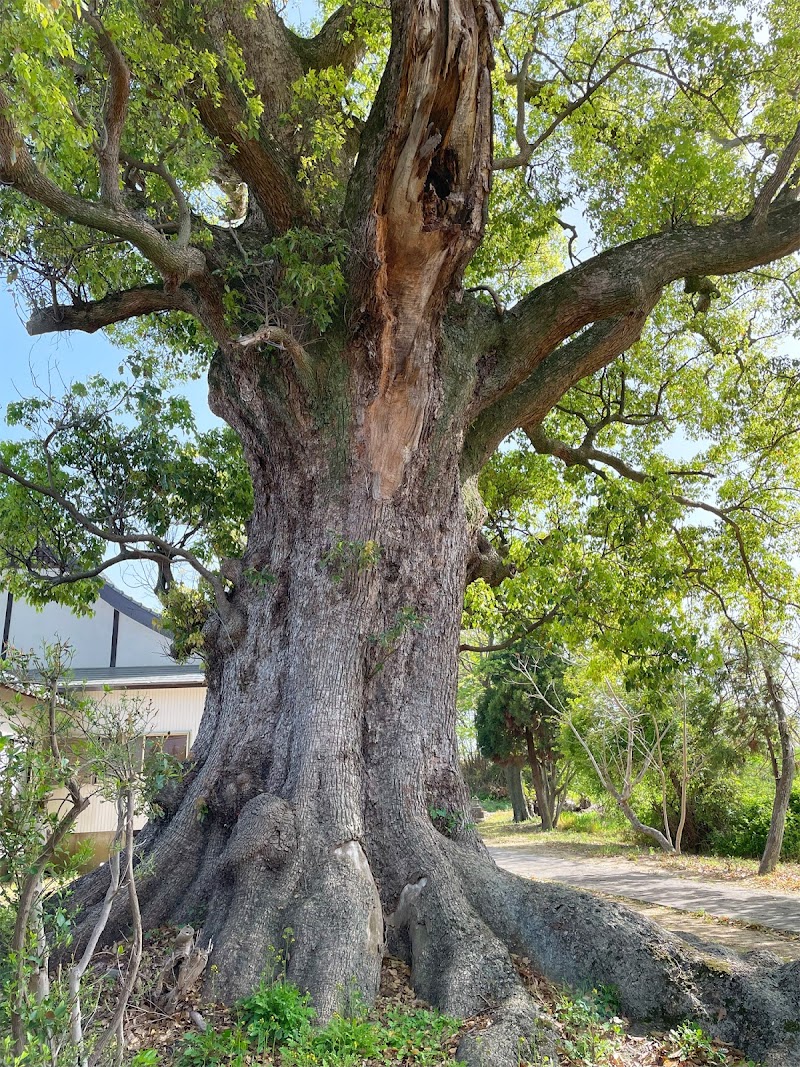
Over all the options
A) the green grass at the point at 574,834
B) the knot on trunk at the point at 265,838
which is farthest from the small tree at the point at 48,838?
the green grass at the point at 574,834

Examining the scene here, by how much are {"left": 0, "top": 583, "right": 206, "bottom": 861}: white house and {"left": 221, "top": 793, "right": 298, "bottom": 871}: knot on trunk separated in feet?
27.2

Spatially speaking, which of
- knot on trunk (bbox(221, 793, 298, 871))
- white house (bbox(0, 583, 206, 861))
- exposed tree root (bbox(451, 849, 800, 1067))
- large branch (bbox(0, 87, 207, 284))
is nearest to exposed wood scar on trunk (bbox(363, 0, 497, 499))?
large branch (bbox(0, 87, 207, 284))

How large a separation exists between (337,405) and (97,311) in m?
2.60

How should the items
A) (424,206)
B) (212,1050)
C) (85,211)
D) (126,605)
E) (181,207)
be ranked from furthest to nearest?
(126,605), (181,207), (424,206), (85,211), (212,1050)

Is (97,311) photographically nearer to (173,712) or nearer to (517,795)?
(173,712)

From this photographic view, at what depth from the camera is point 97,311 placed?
7.01 meters

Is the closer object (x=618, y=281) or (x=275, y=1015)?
(x=275, y=1015)

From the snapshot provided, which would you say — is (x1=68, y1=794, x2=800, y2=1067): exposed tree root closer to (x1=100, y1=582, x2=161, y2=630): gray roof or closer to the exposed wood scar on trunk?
the exposed wood scar on trunk

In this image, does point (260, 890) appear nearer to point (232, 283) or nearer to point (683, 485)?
point (232, 283)

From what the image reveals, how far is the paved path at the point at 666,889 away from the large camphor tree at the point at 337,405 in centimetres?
476

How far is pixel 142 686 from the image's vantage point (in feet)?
42.7

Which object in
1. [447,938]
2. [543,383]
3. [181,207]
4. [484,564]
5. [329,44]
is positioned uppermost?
[329,44]

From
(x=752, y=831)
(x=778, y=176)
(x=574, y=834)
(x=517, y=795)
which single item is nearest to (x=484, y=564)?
(x=778, y=176)

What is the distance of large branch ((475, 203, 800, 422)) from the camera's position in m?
6.64
